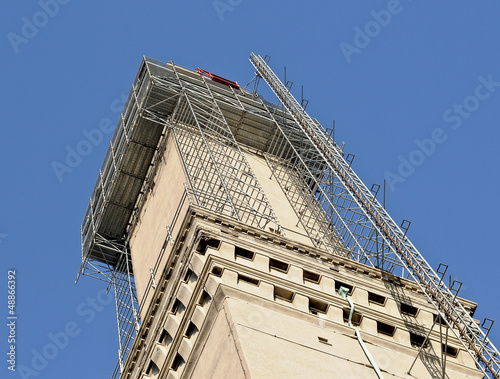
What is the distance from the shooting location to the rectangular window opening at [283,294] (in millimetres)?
56531

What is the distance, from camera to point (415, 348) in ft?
188

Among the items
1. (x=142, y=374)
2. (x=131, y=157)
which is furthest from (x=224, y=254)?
(x=131, y=157)

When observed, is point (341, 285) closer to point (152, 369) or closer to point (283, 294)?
point (283, 294)

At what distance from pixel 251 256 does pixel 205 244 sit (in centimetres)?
243

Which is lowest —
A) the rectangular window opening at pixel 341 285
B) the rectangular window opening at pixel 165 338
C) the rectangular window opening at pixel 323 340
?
the rectangular window opening at pixel 165 338

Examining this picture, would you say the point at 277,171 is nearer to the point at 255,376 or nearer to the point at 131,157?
the point at 131,157

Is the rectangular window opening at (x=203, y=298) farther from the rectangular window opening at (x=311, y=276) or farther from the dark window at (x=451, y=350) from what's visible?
the dark window at (x=451, y=350)

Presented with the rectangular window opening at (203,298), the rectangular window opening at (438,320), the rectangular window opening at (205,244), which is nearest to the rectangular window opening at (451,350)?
the rectangular window opening at (438,320)

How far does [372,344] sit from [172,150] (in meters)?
25.9

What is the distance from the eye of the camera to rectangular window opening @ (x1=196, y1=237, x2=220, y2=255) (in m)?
58.1

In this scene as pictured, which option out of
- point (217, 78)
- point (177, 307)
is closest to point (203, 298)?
point (177, 307)

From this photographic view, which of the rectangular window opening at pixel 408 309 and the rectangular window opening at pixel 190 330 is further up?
the rectangular window opening at pixel 408 309

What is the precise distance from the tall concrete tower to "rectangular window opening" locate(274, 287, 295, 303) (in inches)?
3.1

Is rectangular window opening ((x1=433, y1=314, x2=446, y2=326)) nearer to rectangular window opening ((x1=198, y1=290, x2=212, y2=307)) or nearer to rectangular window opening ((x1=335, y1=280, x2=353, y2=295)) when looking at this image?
rectangular window opening ((x1=335, y1=280, x2=353, y2=295))
